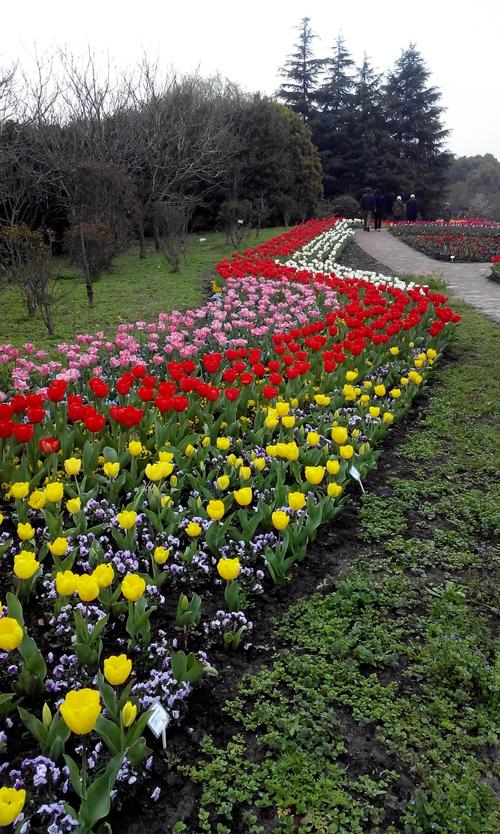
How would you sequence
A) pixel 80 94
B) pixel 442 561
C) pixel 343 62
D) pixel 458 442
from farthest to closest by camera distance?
pixel 343 62, pixel 80 94, pixel 458 442, pixel 442 561

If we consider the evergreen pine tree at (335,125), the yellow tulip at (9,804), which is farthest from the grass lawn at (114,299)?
the evergreen pine tree at (335,125)

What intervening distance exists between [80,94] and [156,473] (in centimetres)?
1898

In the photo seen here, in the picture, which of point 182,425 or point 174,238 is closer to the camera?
point 182,425

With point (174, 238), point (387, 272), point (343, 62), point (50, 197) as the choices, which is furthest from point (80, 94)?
point (343, 62)

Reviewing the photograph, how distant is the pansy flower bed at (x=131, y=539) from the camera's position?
195cm

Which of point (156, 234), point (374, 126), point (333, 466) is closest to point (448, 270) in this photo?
point (156, 234)

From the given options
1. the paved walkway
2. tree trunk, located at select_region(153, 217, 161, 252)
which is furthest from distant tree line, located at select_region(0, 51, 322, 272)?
the paved walkway

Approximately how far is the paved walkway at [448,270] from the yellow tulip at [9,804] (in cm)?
988

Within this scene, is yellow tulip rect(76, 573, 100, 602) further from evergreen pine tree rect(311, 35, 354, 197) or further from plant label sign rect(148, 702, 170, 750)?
evergreen pine tree rect(311, 35, 354, 197)

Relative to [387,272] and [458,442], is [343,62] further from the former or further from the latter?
[458,442]

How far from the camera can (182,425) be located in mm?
4098

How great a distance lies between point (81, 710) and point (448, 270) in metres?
16.8

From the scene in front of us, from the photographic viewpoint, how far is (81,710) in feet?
5.15

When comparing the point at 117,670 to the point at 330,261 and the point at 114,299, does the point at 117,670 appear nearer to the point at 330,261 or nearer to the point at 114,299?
the point at 114,299
